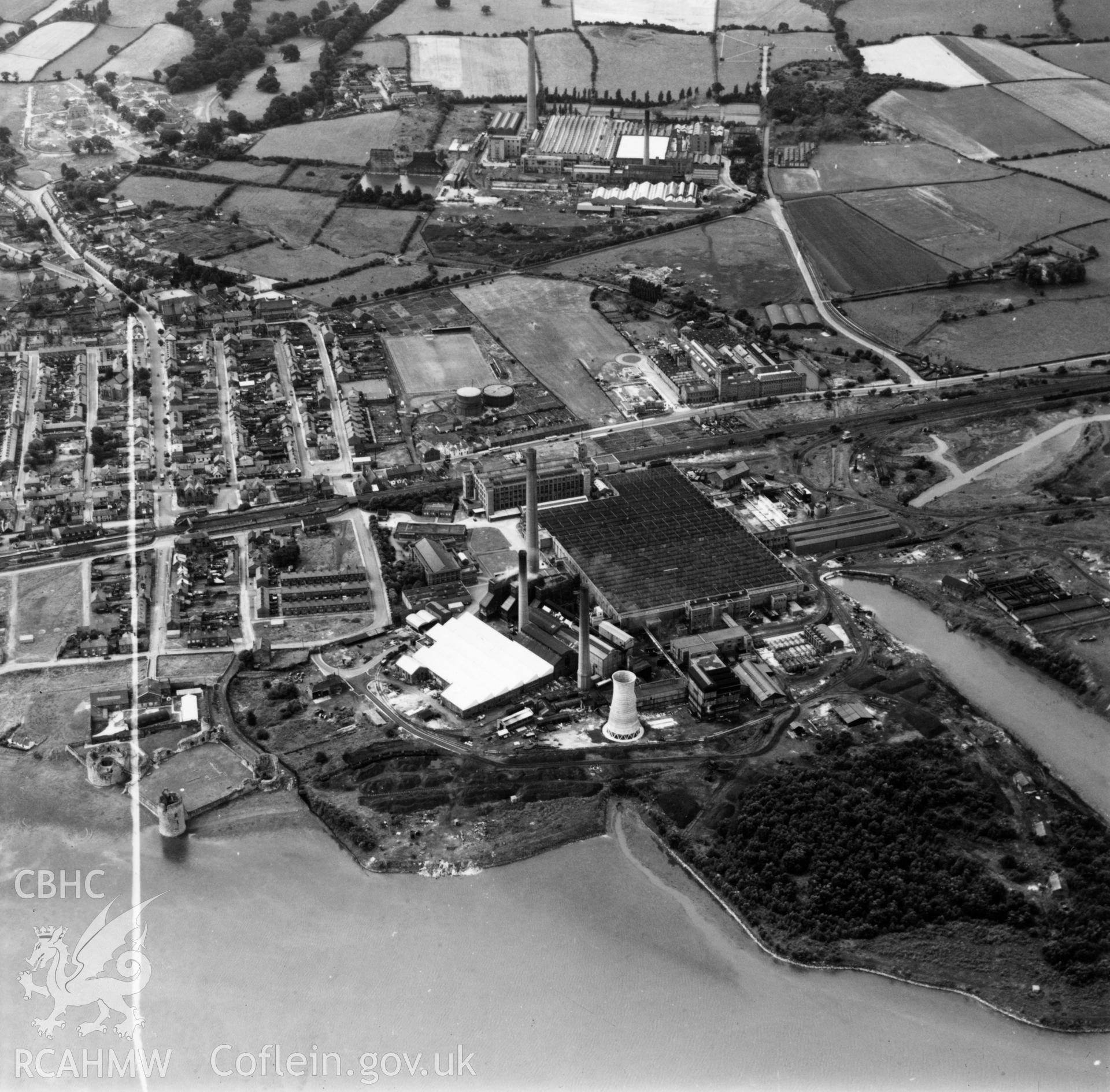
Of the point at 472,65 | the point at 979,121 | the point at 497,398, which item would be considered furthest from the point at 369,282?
the point at 979,121

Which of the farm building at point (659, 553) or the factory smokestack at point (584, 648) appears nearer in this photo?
the factory smokestack at point (584, 648)

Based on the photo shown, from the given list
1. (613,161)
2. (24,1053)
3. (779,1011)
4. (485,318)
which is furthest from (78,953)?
(613,161)

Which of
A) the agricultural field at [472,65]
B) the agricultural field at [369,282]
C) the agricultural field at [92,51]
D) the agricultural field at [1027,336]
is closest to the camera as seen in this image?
the agricultural field at [1027,336]

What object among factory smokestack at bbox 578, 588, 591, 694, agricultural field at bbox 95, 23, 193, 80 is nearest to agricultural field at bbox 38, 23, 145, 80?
agricultural field at bbox 95, 23, 193, 80

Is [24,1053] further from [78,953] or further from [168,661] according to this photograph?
[168,661]

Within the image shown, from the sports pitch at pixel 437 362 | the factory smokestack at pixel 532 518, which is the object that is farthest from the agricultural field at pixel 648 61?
the factory smokestack at pixel 532 518

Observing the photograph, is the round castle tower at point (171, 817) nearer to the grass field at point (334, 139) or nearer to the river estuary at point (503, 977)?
the river estuary at point (503, 977)
